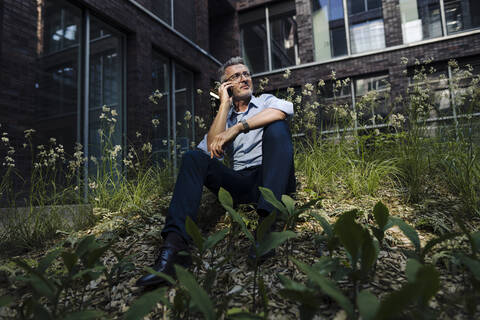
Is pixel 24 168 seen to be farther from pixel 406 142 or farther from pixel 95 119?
pixel 406 142

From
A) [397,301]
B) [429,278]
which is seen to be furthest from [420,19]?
[397,301]

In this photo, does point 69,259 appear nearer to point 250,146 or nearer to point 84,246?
point 84,246

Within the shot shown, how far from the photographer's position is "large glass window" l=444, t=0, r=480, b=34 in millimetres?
7070

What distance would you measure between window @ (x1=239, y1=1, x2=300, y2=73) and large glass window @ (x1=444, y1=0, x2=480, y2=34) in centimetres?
385

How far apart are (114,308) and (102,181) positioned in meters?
1.59

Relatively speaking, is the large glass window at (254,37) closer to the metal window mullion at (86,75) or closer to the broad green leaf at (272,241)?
the metal window mullion at (86,75)

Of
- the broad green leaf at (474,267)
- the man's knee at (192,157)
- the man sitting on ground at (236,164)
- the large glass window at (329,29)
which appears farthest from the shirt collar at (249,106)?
the large glass window at (329,29)

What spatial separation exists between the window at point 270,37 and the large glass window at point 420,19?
288 centimetres

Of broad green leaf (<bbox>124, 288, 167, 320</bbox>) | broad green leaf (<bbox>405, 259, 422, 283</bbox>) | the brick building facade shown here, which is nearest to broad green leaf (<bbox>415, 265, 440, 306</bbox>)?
broad green leaf (<bbox>405, 259, 422, 283</bbox>)

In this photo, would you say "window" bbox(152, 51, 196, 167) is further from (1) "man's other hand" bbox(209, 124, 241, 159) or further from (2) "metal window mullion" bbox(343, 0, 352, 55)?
(2) "metal window mullion" bbox(343, 0, 352, 55)

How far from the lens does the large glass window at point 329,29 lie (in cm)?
828

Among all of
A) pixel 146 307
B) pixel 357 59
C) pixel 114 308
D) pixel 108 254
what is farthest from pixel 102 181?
pixel 357 59

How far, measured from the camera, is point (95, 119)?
430 centimetres

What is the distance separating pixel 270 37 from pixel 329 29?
1743 millimetres
